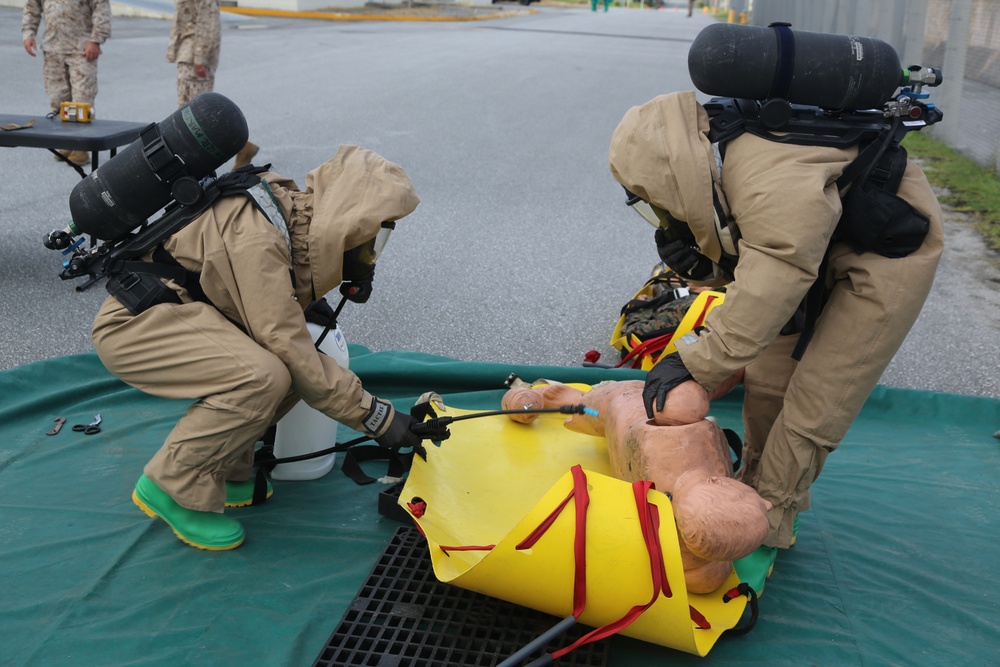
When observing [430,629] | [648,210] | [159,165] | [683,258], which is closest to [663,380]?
[683,258]

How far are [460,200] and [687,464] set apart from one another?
4.79 m

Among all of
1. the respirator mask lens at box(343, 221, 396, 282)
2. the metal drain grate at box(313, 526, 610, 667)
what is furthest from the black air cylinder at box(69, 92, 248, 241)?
the metal drain grate at box(313, 526, 610, 667)

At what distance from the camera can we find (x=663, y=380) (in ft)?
8.36

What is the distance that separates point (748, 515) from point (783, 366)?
0.80 m

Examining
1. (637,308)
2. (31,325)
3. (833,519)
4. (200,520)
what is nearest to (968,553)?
(833,519)

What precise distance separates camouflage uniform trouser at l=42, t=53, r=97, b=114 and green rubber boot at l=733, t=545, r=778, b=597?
248 inches

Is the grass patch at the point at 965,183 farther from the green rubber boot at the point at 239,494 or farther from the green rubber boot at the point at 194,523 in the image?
the green rubber boot at the point at 194,523

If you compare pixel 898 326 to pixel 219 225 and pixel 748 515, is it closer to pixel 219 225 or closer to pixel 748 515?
pixel 748 515

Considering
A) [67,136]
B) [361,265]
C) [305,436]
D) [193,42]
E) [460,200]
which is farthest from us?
[193,42]

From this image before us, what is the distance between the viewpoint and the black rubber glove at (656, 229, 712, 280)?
2.69 m

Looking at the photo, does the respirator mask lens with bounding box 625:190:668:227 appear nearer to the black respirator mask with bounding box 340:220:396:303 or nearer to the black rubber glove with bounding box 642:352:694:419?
the black rubber glove with bounding box 642:352:694:419

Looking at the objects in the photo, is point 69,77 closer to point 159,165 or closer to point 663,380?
point 159,165

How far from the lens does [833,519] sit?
10.1 ft

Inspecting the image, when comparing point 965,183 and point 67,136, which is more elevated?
point 67,136
